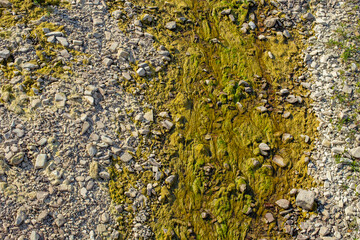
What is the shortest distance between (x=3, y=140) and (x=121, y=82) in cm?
279

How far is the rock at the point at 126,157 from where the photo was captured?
645cm

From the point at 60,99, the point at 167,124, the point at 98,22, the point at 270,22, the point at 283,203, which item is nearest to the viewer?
the point at 283,203

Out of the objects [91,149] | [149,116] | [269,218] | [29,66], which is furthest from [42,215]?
[269,218]

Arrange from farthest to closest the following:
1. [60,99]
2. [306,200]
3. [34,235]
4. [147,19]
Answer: [147,19]
[60,99]
[306,200]
[34,235]

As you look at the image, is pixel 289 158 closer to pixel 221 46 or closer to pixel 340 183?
pixel 340 183

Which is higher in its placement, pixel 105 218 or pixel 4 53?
pixel 4 53

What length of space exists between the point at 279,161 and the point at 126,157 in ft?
11.1

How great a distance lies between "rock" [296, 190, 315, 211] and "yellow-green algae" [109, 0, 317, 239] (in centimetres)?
30

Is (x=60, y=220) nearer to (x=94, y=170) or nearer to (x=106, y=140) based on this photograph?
(x=94, y=170)

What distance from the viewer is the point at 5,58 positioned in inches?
281

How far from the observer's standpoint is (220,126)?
7.23 m

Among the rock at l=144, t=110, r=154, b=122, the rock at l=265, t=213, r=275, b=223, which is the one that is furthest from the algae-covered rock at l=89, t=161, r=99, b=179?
the rock at l=265, t=213, r=275, b=223

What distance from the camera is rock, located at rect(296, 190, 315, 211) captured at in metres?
6.20

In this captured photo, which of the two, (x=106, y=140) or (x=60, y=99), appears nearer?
(x=106, y=140)
